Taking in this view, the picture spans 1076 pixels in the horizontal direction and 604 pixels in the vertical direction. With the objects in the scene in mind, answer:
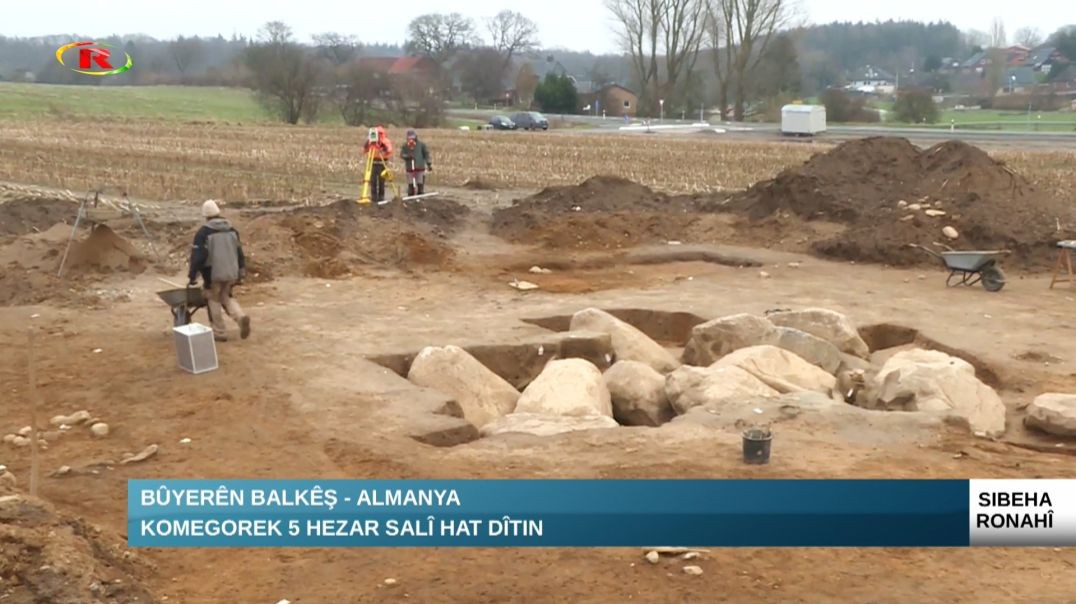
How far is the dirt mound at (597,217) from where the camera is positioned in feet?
67.2

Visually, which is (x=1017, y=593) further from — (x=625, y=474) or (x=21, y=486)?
(x=21, y=486)

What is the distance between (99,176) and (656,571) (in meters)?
26.4

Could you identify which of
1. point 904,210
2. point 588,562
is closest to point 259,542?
point 588,562

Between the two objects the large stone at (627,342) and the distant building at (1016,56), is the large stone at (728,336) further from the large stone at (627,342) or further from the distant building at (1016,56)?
the distant building at (1016,56)

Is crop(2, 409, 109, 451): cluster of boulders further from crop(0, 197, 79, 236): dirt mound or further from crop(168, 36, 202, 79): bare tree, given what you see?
crop(168, 36, 202, 79): bare tree

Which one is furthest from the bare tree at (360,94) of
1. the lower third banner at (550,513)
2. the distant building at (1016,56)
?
the distant building at (1016,56)

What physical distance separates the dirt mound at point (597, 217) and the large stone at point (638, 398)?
9066 millimetres

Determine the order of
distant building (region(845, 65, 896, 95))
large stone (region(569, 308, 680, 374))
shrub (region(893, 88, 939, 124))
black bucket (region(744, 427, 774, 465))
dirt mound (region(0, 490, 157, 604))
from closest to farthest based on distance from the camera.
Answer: dirt mound (region(0, 490, 157, 604)) → black bucket (region(744, 427, 774, 465)) → large stone (region(569, 308, 680, 374)) → shrub (region(893, 88, 939, 124)) → distant building (region(845, 65, 896, 95))

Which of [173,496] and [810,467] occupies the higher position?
[173,496]

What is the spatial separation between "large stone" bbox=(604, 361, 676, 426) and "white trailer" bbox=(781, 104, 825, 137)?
41776 mm

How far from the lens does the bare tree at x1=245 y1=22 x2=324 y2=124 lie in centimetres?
6406

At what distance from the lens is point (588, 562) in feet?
22.1

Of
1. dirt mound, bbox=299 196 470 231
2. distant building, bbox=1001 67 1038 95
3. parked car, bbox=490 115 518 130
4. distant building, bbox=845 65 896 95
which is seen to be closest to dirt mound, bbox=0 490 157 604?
dirt mound, bbox=299 196 470 231

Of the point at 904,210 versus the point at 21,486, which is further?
the point at 904,210
